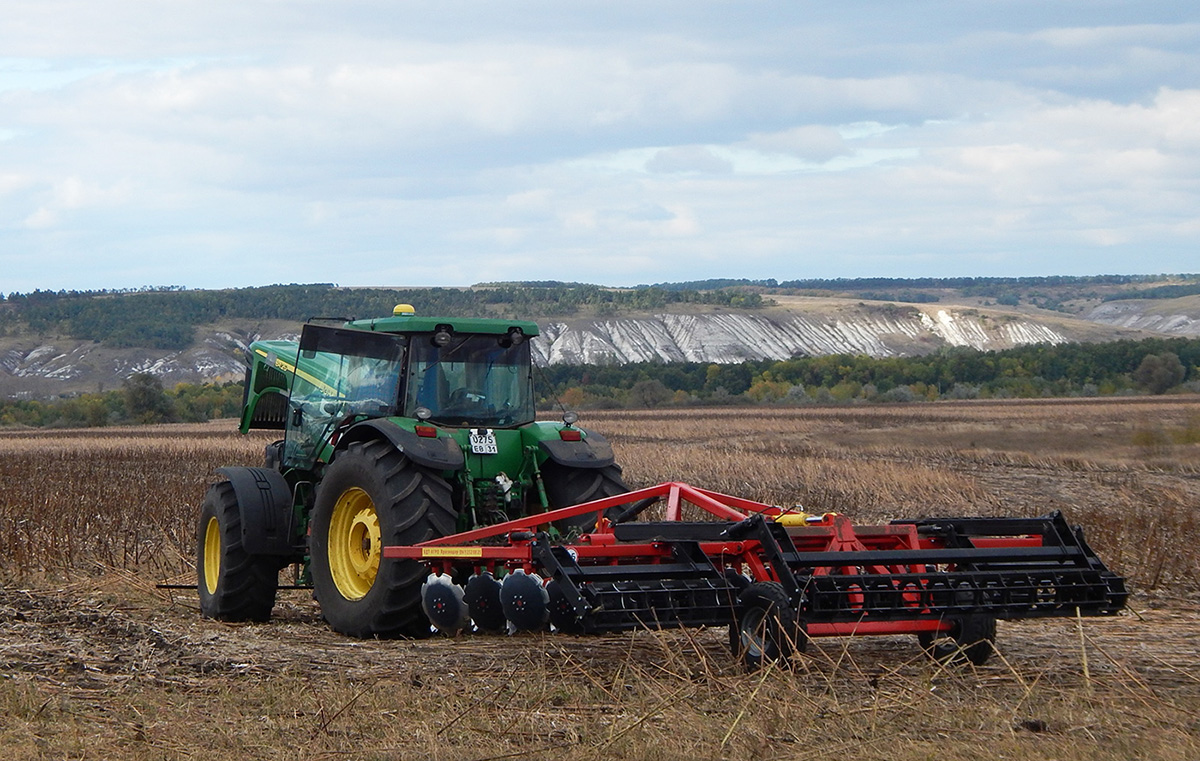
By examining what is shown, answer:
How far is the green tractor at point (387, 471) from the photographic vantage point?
816cm

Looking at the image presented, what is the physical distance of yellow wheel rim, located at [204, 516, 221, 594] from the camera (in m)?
10.2

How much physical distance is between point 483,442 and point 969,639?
11.3ft

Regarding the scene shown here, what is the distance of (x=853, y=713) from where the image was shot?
5758 mm

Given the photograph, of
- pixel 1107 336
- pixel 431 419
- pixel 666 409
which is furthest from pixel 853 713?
pixel 1107 336

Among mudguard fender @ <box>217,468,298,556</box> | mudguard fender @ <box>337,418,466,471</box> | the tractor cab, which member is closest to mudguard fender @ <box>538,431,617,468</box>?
the tractor cab

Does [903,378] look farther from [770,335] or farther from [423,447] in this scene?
[423,447]

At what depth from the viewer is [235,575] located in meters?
9.51

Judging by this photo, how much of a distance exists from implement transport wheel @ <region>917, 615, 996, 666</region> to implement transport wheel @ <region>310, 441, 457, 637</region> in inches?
121

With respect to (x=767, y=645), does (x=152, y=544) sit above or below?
below

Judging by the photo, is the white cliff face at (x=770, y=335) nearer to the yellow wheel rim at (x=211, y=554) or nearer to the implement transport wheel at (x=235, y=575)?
the yellow wheel rim at (x=211, y=554)

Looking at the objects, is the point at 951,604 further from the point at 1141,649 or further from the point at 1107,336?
the point at 1107,336

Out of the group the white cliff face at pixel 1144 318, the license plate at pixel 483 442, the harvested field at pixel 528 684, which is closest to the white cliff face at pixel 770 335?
the white cliff face at pixel 1144 318

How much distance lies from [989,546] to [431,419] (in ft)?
12.5

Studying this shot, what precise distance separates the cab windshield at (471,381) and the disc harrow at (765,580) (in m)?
1.35
